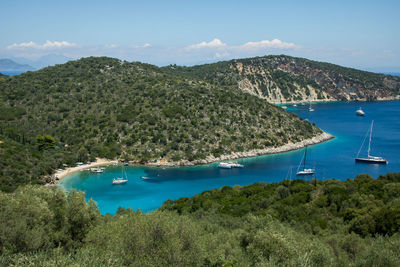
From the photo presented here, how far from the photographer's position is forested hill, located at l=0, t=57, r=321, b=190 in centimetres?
5628

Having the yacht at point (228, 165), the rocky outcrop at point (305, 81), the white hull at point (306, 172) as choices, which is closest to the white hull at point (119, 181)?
the yacht at point (228, 165)

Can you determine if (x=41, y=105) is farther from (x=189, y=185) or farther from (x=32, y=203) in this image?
(x=32, y=203)

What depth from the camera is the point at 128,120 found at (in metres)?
62.5

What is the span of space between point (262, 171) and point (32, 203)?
137 feet

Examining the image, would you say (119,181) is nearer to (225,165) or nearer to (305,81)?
(225,165)

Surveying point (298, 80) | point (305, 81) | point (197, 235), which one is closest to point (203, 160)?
point (197, 235)

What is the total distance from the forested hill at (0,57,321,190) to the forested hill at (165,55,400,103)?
65.8 meters

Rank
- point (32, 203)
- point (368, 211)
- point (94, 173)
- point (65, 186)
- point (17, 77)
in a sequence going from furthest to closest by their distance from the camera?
point (17, 77)
point (94, 173)
point (65, 186)
point (368, 211)
point (32, 203)

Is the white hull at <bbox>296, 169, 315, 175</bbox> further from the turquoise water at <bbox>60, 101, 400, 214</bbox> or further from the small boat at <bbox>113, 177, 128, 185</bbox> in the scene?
the small boat at <bbox>113, 177, 128, 185</bbox>

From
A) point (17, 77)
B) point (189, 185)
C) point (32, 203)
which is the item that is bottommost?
point (189, 185)

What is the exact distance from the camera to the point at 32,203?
52.4 feet

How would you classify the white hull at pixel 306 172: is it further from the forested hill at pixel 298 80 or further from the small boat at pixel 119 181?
the forested hill at pixel 298 80

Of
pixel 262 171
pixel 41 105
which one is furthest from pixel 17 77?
pixel 262 171

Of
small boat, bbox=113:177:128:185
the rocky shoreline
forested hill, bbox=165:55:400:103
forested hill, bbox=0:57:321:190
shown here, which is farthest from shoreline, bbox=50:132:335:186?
forested hill, bbox=165:55:400:103
